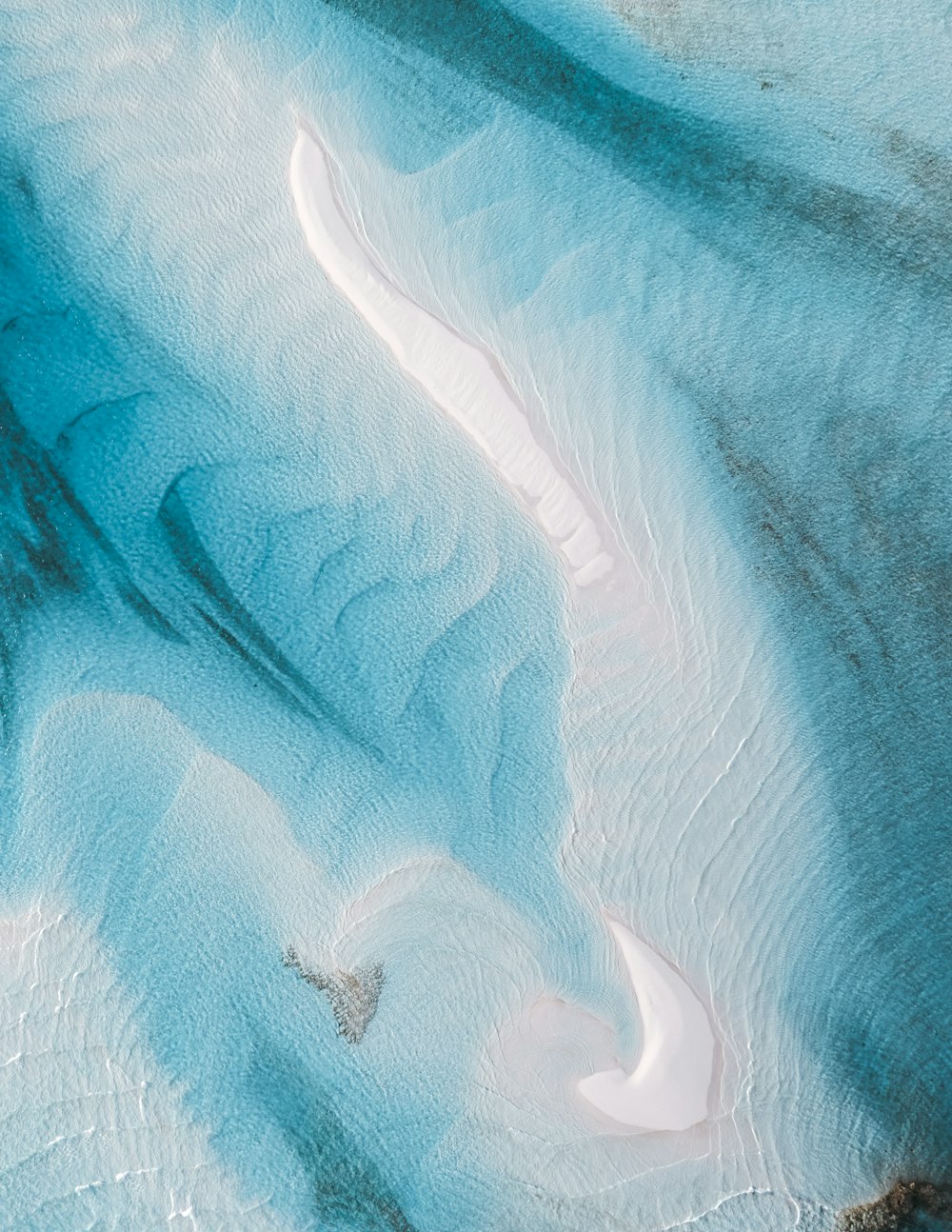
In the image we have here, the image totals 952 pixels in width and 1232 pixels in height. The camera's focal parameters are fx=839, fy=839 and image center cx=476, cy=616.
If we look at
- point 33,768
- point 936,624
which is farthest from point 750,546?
point 33,768

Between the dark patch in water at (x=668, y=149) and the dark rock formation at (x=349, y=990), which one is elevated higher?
the dark patch in water at (x=668, y=149)

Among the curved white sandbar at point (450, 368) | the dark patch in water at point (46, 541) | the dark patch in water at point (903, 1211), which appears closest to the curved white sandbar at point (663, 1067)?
the dark patch in water at point (903, 1211)

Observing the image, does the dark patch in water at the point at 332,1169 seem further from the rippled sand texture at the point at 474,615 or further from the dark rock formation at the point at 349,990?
the dark rock formation at the point at 349,990

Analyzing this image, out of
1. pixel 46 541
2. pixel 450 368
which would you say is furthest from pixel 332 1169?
pixel 450 368

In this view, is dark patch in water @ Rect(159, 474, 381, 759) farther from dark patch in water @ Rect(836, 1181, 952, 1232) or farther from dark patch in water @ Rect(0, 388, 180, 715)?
dark patch in water @ Rect(836, 1181, 952, 1232)

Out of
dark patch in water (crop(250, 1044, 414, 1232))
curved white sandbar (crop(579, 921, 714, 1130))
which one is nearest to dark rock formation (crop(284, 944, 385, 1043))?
dark patch in water (crop(250, 1044, 414, 1232))

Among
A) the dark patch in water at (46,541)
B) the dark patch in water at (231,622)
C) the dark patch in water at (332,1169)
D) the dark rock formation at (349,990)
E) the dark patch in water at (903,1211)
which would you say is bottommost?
the dark patch in water at (903,1211)

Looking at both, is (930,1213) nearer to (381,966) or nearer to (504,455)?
(381,966)


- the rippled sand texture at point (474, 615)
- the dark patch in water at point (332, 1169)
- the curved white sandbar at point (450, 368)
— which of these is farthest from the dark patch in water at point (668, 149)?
the dark patch in water at point (332, 1169)
